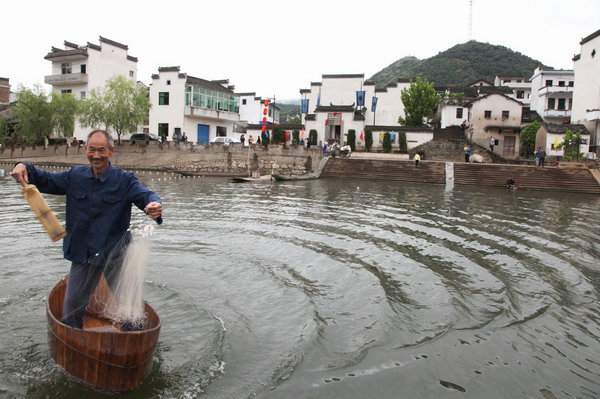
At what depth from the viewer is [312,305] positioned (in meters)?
6.68

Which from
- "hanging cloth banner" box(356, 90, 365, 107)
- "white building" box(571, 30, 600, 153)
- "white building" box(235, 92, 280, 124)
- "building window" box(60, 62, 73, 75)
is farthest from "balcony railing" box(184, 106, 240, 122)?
"white building" box(571, 30, 600, 153)

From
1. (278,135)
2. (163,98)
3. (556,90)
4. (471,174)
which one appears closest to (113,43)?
(163,98)

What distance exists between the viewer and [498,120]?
155ft

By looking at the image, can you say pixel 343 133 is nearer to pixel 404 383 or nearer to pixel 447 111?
pixel 447 111

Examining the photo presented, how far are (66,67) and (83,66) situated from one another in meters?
2.84

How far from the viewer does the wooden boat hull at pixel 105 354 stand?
3949 millimetres

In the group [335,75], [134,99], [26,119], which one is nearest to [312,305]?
[134,99]

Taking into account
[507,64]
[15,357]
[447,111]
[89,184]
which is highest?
[507,64]

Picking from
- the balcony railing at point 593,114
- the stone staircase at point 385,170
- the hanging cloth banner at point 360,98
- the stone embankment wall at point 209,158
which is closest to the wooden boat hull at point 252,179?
the stone staircase at point 385,170

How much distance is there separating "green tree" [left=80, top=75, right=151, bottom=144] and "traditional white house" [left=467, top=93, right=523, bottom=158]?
109 feet

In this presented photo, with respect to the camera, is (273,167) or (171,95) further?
(171,95)

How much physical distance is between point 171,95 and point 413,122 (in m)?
27.5

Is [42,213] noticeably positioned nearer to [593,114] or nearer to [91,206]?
[91,206]

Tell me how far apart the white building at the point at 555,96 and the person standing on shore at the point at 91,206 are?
189ft
